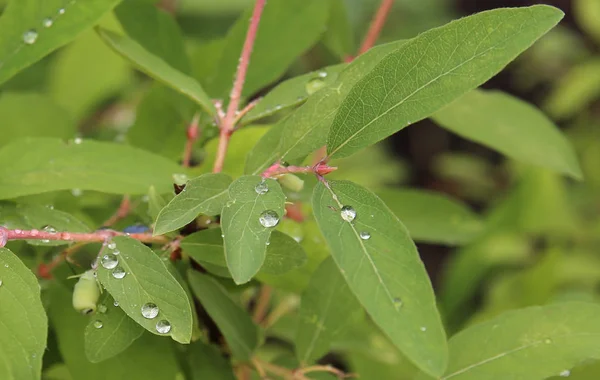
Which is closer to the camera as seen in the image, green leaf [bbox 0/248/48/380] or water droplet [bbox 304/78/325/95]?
green leaf [bbox 0/248/48/380]

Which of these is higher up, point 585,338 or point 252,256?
point 252,256

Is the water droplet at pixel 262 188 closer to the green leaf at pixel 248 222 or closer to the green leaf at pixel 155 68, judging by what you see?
the green leaf at pixel 248 222

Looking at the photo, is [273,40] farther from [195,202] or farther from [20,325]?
[20,325]

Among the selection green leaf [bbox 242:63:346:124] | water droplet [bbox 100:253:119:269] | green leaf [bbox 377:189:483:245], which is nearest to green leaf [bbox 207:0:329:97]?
green leaf [bbox 242:63:346:124]

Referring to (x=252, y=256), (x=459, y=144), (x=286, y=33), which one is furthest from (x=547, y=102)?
(x=252, y=256)

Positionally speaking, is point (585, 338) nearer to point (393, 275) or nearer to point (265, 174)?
point (393, 275)

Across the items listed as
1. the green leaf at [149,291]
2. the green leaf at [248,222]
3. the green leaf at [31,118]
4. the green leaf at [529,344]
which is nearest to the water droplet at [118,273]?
the green leaf at [149,291]

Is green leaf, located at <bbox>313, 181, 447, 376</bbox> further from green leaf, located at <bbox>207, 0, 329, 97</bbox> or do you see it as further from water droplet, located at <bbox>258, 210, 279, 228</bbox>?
green leaf, located at <bbox>207, 0, 329, 97</bbox>
